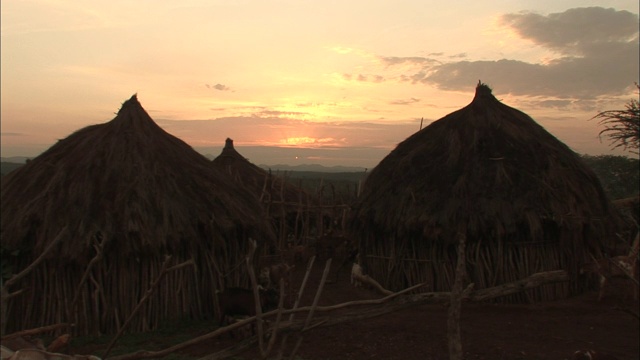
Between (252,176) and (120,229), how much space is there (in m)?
10.3

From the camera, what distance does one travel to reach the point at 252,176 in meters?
17.9

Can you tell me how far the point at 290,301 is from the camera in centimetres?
998

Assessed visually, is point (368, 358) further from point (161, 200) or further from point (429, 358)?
point (161, 200)

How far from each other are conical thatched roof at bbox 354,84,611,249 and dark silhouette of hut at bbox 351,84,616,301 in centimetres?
2

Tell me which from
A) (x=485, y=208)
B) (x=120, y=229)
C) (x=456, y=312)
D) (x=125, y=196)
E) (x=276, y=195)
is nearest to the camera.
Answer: (x=456, y=312)

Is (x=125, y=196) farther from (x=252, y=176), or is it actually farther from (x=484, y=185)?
(x=252, y=176)

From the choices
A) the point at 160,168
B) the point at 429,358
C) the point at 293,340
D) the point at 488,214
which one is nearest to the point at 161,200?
the point at 160,168

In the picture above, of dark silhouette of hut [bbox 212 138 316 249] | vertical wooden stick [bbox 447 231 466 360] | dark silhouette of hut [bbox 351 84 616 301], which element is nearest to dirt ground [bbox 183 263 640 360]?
dark silhouette of hut [bbox 351 84 616 301]

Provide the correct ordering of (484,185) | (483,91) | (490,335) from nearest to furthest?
(490,335) → (484,185) → (483,91)

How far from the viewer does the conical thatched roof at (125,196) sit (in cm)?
782

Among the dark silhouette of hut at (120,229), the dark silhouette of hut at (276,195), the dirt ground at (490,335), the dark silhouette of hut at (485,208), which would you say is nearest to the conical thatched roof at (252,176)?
the dark silhouette of hut at (276,195)

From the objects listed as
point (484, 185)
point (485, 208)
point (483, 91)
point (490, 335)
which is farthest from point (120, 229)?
point (483, 91)

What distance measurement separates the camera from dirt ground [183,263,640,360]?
271 inches

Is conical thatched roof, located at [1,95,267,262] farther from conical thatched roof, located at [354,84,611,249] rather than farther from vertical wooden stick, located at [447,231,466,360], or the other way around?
vertical wooden stick, located at [447,231,466,360]
